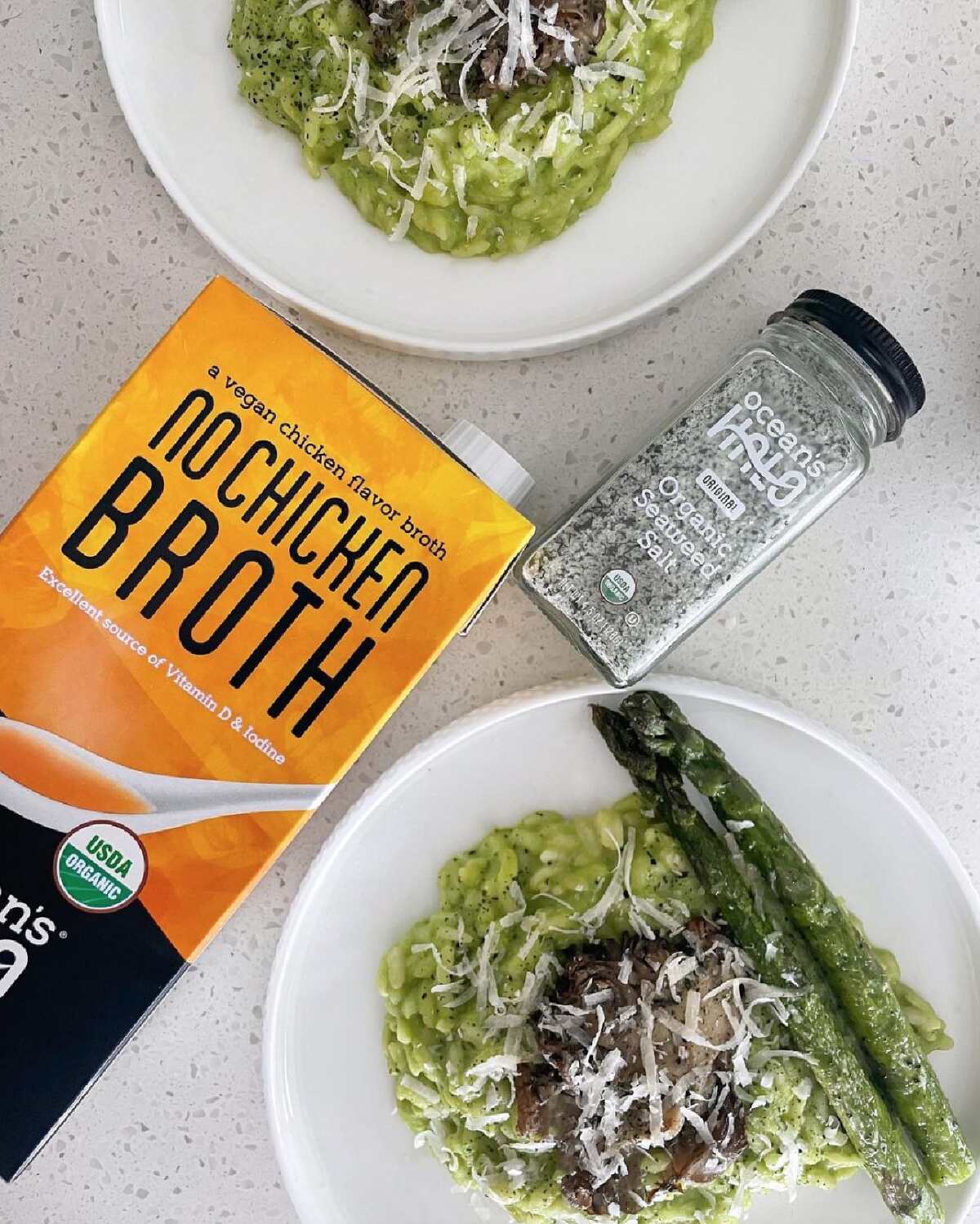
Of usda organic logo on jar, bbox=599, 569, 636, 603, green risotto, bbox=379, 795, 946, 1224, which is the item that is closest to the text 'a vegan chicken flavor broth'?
usda organic logo on jar, bbox=599, 569, 636, 603

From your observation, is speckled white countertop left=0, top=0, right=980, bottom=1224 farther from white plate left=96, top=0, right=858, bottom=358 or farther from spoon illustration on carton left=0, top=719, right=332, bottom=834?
spoon illustration on carton left=0, top=719, right=332, bottom=834

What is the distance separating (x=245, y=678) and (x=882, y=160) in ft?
2.68

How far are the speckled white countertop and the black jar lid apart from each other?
0.16 m

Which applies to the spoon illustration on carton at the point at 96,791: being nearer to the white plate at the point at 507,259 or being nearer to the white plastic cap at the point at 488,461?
the white plastic cap at the point at 488,461

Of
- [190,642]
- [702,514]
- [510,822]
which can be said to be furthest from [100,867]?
[702,514]

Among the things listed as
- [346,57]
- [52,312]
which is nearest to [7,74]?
[52,312]

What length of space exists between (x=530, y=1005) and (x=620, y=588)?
373 mm

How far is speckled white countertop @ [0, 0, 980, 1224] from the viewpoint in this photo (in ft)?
3.49

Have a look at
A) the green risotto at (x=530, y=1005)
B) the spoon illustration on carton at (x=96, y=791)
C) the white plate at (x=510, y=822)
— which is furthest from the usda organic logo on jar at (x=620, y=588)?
the spoon illustration on carton at (x=96, y=791)

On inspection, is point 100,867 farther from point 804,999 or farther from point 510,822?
point 804,999

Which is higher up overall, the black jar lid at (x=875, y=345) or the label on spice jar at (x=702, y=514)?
the black jar lid at (x=875, y=345)

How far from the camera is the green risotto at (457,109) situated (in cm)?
88

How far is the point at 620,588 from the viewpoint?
2.93 ft

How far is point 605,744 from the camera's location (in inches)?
38.4
